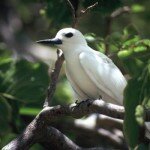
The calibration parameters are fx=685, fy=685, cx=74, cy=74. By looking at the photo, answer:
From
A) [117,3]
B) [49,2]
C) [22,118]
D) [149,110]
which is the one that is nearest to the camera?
[149,110]

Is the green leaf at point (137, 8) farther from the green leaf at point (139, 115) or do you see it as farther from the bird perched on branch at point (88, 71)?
the green leaf at point (139, 115)

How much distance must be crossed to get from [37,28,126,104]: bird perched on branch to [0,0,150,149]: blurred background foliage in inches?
4.8

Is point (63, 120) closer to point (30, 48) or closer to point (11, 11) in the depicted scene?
point (30, 48)

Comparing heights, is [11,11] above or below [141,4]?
below

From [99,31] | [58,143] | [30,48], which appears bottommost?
[30,48]

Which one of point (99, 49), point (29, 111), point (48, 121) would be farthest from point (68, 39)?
point (29, 111)

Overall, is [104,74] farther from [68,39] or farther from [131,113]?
[131,113]

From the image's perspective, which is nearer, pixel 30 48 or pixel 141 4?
pixel 141 4

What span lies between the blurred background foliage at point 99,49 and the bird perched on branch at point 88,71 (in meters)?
0.12

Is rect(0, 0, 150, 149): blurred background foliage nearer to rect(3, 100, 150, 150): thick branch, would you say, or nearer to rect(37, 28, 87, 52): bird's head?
rect(37, 28, 87, 52): bird's head

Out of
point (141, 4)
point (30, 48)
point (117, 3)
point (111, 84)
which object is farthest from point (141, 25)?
point (111, 84)

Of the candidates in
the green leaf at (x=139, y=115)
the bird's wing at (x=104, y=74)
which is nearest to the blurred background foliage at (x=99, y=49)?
the green leaf at (x=139, y=115)

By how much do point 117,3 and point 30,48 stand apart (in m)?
3.19

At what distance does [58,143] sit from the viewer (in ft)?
14.1
